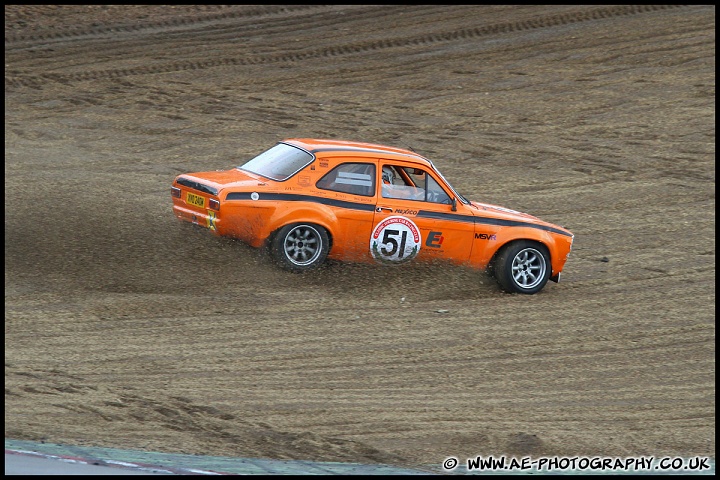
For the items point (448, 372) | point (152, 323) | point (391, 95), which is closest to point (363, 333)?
point (448, 372)

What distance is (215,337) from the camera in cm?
927

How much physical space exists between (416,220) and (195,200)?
2235 millimetres

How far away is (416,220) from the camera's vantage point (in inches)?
437

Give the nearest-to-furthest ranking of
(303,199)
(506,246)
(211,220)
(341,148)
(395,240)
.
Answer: (211,220), (303,199), (395,240), (341,148), (506,246)

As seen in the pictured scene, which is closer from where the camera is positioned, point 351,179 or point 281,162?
point 351,179

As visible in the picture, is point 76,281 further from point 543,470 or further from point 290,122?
point 290,122

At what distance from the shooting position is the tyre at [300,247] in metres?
10.7

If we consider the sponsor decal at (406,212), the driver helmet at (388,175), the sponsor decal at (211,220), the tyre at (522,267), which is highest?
the driver helmet at (388,175)

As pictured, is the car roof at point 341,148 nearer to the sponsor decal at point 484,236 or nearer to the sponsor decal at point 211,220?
the sponsor decal at point 484,236

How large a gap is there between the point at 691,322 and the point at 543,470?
420 cm

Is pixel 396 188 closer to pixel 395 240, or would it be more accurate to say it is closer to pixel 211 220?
pixel 395 240

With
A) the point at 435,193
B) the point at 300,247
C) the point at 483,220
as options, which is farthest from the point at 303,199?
the point at 483,220

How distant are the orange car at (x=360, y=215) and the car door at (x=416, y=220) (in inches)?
0.4

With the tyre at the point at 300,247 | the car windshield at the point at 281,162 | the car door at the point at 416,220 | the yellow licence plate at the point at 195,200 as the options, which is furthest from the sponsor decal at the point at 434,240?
the yellow licence plate at the point at 195,200
